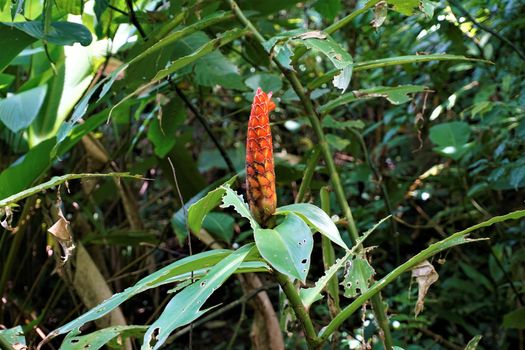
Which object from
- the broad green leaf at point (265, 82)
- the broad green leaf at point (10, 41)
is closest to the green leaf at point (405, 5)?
the broad green leaf at point (265, 82)

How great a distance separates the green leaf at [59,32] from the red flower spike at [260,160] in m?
0.54

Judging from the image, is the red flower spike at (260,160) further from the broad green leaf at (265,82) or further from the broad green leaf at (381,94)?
the broad green leaf at (265,82)

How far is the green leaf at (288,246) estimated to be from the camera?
56 centimetres

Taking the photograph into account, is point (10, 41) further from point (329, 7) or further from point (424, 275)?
point (424, 275)

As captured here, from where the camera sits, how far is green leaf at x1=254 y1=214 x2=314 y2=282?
562mm

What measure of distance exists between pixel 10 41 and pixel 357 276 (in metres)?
0.76

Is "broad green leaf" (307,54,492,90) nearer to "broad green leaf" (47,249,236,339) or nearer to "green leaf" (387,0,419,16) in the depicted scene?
"green leaf" (387,0,419,16)

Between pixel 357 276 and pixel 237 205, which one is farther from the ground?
pixel 237 205

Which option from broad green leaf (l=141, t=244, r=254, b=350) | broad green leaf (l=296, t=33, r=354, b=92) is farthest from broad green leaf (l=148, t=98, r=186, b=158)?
broad green leaf (l=141, t=244, r=254, b=350)

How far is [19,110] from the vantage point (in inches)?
53.2

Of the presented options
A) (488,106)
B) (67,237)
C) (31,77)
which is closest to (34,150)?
(31,77)

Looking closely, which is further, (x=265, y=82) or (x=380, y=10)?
(x=265, y=82)

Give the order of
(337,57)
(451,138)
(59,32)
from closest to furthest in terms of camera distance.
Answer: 1. (337,57)
2. (59,32)
3. (451,138)

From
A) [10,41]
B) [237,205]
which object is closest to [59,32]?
[10,41]
